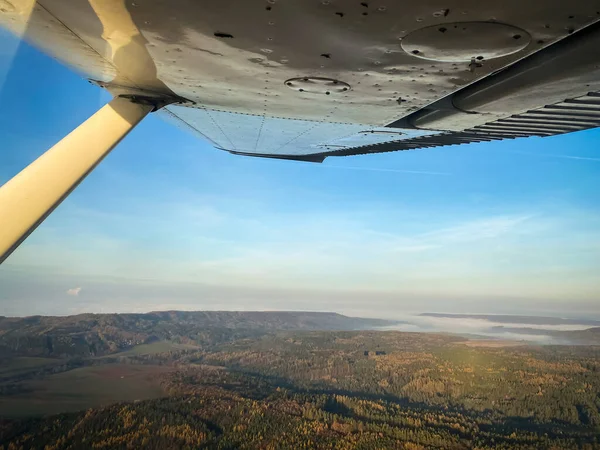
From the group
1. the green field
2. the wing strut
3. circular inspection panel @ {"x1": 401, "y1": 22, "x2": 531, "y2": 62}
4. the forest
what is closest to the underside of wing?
circular inspection panel @ {"x1": 401, "y1": 22, "x2": 531, "y2": 62}

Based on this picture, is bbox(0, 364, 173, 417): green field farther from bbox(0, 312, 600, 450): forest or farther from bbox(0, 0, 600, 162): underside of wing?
bbox(0, 0, 600, 162): underside of wing

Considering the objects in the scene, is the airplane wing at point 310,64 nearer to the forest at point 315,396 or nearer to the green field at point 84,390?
the forest at point 315,396

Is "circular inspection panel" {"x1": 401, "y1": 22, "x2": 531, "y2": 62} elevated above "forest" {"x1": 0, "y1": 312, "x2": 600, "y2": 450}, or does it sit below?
above

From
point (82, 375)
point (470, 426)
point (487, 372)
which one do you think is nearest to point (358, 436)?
point (470, 426)

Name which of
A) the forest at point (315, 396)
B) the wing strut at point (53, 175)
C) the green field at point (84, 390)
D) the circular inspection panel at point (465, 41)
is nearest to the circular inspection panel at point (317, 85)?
the circular inspection panel at point (465, 41)

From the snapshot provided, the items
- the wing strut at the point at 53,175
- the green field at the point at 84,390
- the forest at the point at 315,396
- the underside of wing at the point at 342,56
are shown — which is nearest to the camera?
the underside of wing at the point at 342,56

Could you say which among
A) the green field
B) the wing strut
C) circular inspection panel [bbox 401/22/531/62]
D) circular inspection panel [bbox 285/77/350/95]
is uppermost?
circular inspection panel [bbox 285/77/350/95]

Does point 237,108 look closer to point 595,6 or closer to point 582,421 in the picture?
point 595,6
